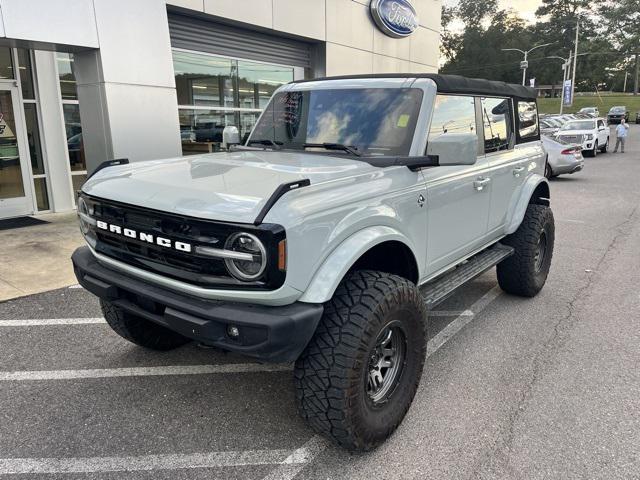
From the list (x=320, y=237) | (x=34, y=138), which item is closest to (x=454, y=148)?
(x=320, y=237)

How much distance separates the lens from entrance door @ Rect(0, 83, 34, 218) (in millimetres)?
8516

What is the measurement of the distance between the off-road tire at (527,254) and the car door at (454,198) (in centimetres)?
83

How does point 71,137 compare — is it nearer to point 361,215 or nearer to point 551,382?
point 361,215

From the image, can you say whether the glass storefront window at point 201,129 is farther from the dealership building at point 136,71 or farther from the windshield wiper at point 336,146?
the windshield wiper at point 336,146

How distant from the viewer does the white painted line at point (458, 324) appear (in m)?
4.16

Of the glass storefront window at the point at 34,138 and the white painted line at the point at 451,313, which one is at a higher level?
the glass storefront window at the point at 34,138

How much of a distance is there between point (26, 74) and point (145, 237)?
25.4 feet

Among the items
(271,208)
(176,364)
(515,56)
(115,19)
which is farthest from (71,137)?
(515,56)

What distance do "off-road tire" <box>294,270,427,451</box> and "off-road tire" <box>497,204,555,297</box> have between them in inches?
97.9

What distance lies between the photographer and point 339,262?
258 centimetres

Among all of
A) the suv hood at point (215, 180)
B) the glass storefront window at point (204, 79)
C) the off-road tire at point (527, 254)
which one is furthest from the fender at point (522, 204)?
the glass storefront window at point (204, 79)

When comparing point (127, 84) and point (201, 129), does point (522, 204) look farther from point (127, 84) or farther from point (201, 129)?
point (201, 129)

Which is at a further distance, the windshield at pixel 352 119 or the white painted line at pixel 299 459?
the windshield at pixel 352 119

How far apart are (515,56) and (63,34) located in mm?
88848
